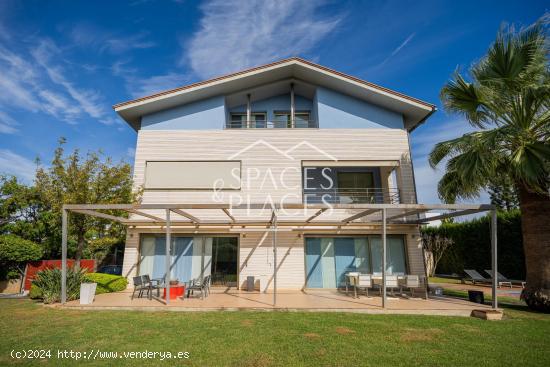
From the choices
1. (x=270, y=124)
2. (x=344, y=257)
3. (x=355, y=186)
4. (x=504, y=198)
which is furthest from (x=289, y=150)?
(x=504, y=198)

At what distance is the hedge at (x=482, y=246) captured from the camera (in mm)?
15328

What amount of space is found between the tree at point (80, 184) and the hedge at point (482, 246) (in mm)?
18540

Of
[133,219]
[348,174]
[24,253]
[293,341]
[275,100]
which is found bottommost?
[293,341]

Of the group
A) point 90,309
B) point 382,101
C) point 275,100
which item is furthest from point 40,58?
point 382,101

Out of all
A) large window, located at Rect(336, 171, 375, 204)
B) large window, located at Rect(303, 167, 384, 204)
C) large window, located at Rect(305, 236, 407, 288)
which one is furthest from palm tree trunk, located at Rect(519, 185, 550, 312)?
large window, located at Rect(336, 171, 375, 204)

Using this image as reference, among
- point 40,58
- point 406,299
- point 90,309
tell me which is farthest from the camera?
point 40,58

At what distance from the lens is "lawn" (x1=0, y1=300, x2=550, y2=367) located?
5102 mm

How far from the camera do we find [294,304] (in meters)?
9.35

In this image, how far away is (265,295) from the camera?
11.3 m

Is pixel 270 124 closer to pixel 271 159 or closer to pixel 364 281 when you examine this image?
pixel 271 159

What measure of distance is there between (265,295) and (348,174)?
684 centimetres

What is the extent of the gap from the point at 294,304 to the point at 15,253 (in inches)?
480

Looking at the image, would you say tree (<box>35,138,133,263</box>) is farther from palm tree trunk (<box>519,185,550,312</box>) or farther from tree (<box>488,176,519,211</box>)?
tree (<box>488,176,519,211</box>)

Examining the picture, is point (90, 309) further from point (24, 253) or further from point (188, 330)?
point (24, 253)
